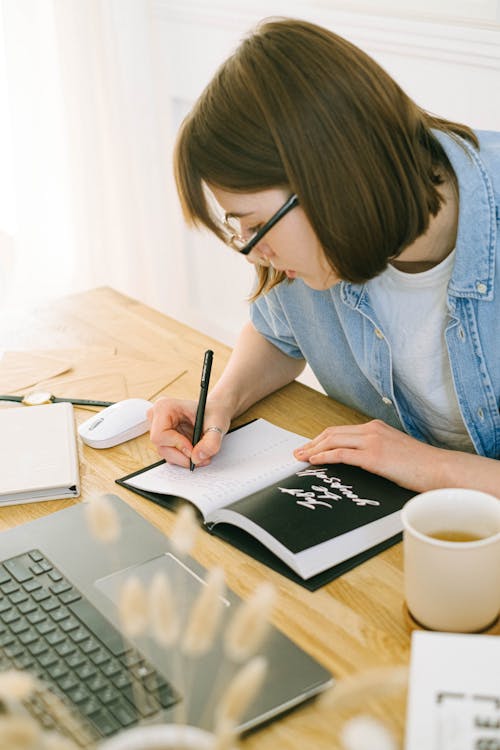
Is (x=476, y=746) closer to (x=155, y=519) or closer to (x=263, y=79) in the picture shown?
(x=155, y=519)

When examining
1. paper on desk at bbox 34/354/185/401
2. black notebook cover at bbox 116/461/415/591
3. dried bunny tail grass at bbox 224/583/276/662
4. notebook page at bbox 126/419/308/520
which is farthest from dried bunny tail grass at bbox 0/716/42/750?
paper on desk at bbox 34/354/185/401

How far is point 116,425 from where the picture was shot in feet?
4.28

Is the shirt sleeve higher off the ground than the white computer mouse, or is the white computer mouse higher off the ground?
the shirt sleeve

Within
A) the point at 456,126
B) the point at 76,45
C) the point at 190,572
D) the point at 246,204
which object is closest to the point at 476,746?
the point at 190,572

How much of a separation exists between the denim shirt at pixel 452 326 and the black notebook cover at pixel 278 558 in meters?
0.19

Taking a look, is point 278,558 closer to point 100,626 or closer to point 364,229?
point 100,626

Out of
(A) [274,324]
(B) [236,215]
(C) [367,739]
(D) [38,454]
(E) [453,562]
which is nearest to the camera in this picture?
(C) [367,739]

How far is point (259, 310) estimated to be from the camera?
1.51 m

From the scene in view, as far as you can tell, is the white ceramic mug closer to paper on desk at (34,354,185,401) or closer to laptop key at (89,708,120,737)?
laptop key at (89,708,120,737)

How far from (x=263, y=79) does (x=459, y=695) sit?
0.67 m

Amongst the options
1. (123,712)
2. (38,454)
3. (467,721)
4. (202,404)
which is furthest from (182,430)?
(467,721)

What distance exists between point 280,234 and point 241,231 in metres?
0.06

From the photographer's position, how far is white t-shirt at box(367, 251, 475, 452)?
4.05 feet

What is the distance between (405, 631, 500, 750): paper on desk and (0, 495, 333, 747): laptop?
4.2 inches
